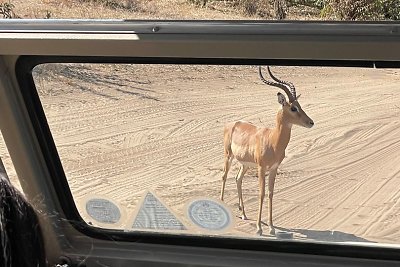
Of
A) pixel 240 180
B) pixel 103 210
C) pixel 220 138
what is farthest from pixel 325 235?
pixel 103 210

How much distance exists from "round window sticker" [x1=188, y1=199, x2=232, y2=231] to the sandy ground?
1.0 inches

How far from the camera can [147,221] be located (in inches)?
89.1

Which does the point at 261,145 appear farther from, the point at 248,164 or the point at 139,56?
the point at 139,56

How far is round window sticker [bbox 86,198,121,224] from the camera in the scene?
88.5 inches

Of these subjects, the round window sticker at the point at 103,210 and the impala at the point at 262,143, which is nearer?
the impala at the point at 262,143

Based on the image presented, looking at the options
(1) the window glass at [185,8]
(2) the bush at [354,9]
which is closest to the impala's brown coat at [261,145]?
(2) the bush at [354,9]

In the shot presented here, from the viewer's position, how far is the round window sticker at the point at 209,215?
2119 mm

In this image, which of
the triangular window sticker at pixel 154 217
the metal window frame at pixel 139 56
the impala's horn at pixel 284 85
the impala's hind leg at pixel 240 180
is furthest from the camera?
the triangular window sticker at pixel 154 217

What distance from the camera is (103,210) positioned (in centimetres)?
226

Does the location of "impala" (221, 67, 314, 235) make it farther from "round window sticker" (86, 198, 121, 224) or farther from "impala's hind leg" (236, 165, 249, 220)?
"round window sticker" (86, 198, 121, 224)

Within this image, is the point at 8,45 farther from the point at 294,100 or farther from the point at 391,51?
the point at 391,51

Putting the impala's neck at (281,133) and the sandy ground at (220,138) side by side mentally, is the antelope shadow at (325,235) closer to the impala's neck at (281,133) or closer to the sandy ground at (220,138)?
the sandy ground at (220,138)

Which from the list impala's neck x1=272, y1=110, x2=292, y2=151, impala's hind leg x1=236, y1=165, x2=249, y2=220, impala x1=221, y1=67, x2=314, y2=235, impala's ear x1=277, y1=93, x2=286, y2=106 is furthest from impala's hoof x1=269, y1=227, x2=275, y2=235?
impala's ear x1=277, y1=93, x2=286, y2=106

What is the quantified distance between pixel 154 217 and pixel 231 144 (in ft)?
1.30
